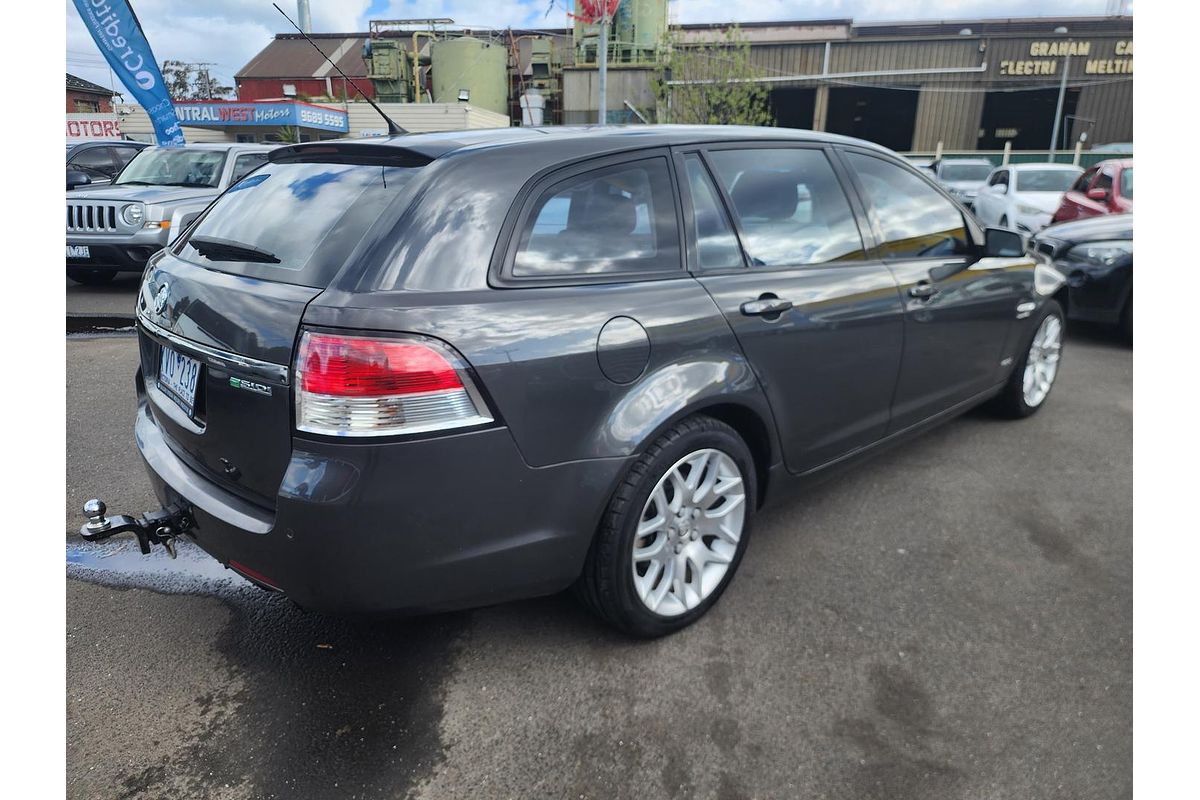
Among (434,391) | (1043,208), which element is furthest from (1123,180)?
(434,391)

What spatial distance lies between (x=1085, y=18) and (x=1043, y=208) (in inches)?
1158

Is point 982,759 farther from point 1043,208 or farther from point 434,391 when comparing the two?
point 1043,208

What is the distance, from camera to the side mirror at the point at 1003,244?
3.92m

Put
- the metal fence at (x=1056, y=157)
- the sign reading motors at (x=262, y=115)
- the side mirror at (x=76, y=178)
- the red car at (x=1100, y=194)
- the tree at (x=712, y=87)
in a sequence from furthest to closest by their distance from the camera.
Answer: the sign reading motors at (x=262, y=115) < the tree at (x=712, y=87) < the metal fence at (x=1056, y=157) < the side mirror at (x=76, y=178) < the red car at (x=1100, y=194)

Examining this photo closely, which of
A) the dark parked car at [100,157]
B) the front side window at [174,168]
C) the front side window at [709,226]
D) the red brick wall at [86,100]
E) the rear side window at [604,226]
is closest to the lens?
the rear side window at [604,226]

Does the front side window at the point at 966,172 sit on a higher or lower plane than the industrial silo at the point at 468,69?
lower

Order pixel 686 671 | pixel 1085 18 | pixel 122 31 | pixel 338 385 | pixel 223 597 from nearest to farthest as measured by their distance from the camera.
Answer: pixel 338 385
pixel 686 671
pixel 223 597
pixel 122 31
pixel 1085 18

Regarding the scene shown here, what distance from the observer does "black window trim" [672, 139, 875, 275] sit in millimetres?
2603

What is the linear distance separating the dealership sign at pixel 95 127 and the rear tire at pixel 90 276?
26986 millimetres

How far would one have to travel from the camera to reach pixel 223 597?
2834mm

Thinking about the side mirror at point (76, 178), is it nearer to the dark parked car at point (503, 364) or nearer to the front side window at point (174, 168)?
the front side window at point (174, 168)

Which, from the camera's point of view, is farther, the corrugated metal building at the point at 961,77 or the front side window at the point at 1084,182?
the corrugated metal building at the point at 961,77

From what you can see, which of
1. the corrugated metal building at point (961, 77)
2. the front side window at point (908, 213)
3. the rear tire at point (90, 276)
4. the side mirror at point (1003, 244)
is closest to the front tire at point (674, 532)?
the front side window at point (908, 213)

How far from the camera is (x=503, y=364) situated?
198 centimetres
